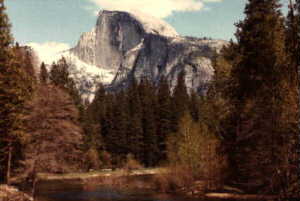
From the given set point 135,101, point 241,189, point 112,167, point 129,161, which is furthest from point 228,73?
point 135,101

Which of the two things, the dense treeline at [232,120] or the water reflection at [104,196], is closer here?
the dense treeline at [232,120]

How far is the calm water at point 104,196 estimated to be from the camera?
39438mm

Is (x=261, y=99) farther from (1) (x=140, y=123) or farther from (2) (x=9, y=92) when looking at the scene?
(1) (x=140, y=123)

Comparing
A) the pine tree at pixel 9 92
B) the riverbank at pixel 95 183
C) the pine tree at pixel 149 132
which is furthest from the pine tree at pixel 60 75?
the pine tree at pixel 9 92

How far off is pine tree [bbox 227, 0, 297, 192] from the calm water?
24.3 feet

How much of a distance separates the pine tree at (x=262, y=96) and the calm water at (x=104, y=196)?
24.3 ft

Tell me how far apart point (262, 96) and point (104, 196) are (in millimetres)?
21352

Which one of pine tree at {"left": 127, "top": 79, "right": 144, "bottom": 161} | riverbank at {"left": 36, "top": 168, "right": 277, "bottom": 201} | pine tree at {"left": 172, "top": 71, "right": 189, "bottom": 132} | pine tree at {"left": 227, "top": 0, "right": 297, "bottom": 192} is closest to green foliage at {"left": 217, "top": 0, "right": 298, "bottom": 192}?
pine tree at {"left": 227, "top": 0, "right": 297, "bottom": 192}

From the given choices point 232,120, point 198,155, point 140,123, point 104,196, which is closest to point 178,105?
point 140,123

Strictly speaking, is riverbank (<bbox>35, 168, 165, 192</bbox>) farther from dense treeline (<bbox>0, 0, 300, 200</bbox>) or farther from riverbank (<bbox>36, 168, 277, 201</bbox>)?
dense treeline (<bbox>0, 0, 300, 200</bbox>)

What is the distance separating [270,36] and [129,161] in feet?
161

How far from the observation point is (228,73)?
43062mm

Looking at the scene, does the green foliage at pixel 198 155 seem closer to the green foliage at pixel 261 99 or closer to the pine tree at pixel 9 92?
the green foliage at pixel 261 99

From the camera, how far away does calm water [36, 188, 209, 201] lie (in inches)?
1553
